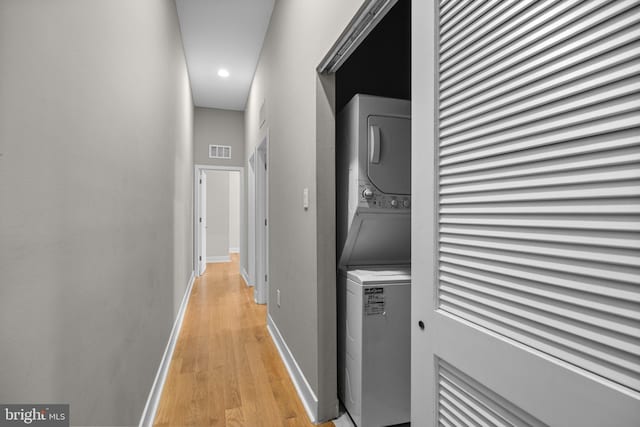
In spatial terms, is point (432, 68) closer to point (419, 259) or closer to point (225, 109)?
point (419, 259)

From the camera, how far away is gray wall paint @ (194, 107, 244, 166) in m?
5.61

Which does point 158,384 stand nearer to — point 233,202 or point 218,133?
point 218,133

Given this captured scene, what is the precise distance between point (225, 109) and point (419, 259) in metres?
5.67

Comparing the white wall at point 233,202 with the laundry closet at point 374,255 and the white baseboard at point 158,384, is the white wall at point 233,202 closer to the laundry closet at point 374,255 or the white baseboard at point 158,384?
the white baseboard at point 158,384

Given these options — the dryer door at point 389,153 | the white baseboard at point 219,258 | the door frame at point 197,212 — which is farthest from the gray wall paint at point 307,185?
the white baseboard at point 219,258

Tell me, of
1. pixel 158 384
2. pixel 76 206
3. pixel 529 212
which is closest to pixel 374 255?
pixel 529 212

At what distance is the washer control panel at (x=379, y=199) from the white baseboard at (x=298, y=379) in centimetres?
117

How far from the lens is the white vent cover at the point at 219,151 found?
18.6ft

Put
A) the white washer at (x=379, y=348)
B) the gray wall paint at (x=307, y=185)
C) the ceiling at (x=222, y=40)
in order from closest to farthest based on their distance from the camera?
the white washer at (x=379, y=348), the gray wall paint at (x=307, y=185), the ceiling at (x=222, y=40)

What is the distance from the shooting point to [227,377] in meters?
2.33

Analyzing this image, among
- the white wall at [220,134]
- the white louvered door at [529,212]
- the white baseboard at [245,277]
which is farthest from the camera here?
the white wall at [220,134]

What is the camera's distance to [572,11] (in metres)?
0.55

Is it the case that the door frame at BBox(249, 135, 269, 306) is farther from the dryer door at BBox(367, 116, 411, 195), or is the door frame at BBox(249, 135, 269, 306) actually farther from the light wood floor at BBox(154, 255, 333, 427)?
the dryer door at BBox(367, 116, 411, 195)

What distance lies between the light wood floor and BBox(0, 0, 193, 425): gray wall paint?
35cm
